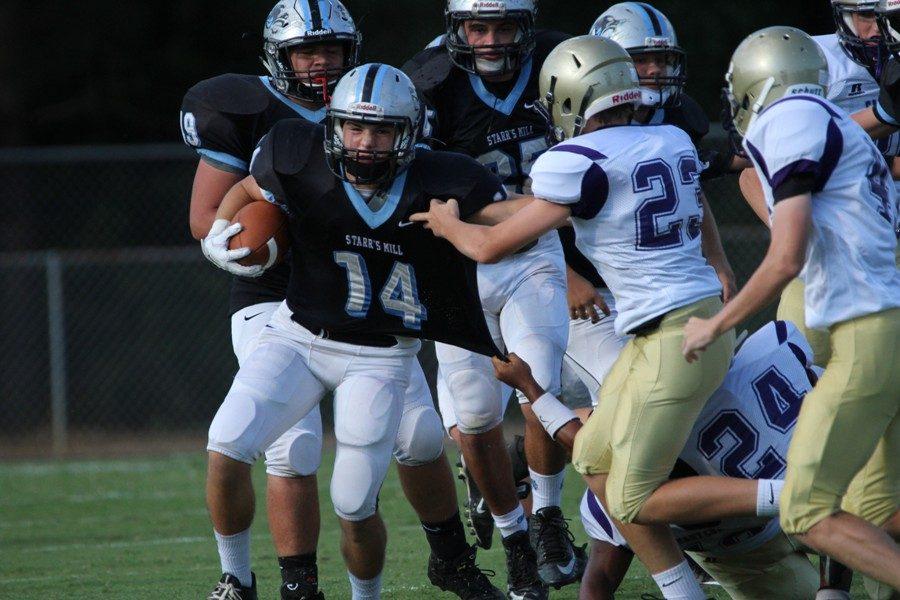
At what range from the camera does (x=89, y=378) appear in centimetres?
1153

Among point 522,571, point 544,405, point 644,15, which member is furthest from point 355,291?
point 644,15

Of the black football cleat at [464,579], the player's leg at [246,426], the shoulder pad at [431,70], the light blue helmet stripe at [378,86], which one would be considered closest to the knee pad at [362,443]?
the player's leg at [246,426]

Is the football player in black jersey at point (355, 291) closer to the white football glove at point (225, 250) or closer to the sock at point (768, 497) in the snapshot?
the white football glove at point (225, 250)

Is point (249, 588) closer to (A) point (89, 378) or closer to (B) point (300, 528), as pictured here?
(B) point (300, 528)

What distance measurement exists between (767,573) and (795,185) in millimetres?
1325

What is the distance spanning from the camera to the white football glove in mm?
4410

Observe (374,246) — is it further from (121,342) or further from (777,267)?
(121,342)

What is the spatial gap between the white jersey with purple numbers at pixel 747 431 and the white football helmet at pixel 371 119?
1195 millimetres

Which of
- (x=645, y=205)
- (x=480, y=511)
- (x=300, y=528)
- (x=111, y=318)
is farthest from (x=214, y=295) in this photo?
(x=645, y=205)

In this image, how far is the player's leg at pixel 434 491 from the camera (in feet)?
15.6

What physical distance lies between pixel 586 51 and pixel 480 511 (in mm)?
2153

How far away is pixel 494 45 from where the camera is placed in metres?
5.19

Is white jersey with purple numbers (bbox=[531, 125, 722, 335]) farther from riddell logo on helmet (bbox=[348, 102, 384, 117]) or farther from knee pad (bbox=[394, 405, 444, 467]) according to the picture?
knee pad (bbox=[394, 405, 444, 467])

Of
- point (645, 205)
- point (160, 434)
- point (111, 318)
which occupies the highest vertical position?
point (645, 205)
